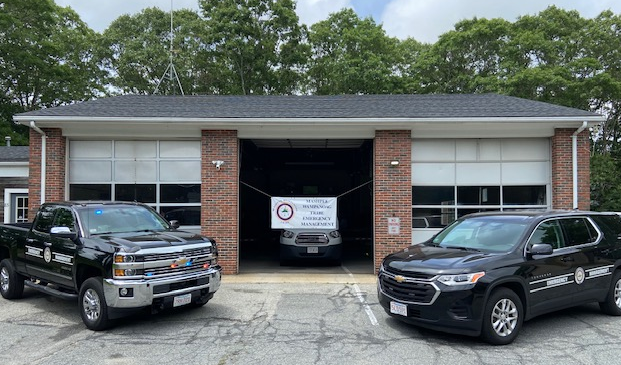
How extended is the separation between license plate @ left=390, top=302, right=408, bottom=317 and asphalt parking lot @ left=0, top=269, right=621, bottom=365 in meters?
0.32

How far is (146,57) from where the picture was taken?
1267 inches

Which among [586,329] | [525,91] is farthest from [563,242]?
[525,91]

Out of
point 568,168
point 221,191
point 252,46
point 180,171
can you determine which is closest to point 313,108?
point 221,191

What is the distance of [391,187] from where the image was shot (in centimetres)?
1091

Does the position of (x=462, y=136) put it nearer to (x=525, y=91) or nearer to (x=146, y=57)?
(x=525, y=91)

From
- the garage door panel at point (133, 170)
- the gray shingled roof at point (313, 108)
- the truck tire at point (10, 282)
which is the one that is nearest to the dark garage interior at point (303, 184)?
the gray shingled roof at point (313, 108)

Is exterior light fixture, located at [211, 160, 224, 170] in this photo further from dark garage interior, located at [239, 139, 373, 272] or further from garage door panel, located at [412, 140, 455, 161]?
Result: garage door panel, located at [412, 140, 455, 161]

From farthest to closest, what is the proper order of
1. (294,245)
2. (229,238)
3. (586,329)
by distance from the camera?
(294,245), (229,238), (586,329)

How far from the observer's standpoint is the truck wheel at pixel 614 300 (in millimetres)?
6914

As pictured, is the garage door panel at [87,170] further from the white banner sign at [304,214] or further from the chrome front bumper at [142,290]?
the chrome front bumper at [142,290]

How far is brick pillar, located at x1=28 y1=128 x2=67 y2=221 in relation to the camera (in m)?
10.8

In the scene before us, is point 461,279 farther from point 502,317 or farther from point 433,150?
point 433,150

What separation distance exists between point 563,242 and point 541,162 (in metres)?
5.33

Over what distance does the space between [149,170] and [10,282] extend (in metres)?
4.06
